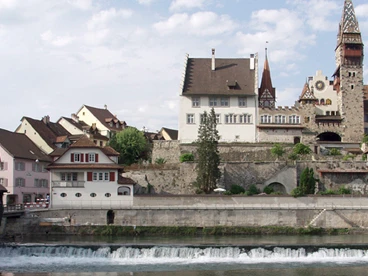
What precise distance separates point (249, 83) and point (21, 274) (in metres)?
48.1

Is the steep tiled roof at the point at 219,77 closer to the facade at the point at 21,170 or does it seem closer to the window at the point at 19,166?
the facade at the point at 21,170

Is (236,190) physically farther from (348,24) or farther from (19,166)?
(348,24)

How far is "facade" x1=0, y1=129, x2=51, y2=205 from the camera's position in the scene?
63656mm

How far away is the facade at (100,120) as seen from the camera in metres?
91.2

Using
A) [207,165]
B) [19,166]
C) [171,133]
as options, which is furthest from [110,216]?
[171,133]

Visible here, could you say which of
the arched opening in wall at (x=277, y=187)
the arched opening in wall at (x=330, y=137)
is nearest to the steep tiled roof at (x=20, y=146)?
the arched opening in wall at (x=277, y=187)

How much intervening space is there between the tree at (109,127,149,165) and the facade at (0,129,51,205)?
31.4 feet

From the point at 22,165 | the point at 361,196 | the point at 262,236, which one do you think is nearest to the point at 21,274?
the point at 262,236

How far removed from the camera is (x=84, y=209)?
56219 mm

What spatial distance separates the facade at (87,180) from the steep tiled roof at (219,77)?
21.0m

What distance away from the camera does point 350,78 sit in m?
81.6

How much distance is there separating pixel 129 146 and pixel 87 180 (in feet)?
59.2

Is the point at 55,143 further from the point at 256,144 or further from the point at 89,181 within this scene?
the point at 256,144

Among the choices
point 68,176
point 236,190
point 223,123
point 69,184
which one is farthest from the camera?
point 223,123
